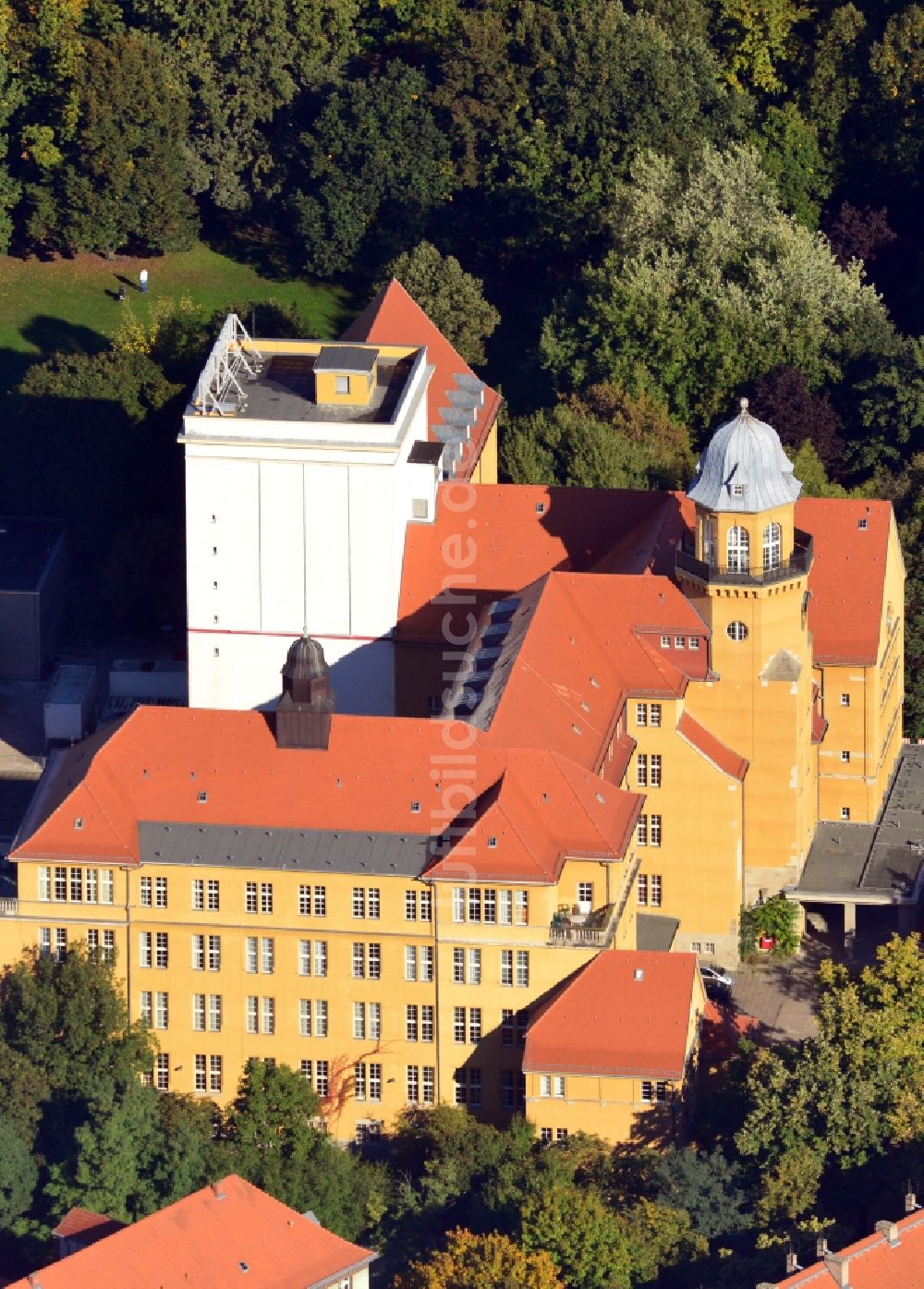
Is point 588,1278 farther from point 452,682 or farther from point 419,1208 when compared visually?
point 452,682

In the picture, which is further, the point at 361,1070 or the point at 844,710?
the point at 844,710

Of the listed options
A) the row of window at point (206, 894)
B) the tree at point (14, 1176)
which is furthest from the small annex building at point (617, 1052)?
the tree at point (14, 1176)

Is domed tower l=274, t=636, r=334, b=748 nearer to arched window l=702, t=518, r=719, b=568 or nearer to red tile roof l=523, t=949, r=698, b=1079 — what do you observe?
red tile roof l=523, t=949, r=698, b=1079

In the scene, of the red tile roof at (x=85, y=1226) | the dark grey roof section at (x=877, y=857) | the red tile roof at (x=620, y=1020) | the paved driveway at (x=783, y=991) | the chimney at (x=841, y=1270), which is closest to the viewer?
the chimney at (x=841, y=1270)

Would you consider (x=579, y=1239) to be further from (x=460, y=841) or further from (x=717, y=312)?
(x=717, y=312)

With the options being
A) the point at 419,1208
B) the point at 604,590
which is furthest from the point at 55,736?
the point at 419,1208

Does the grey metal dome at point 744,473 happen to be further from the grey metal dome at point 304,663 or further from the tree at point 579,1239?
the tree at point 579,1239
